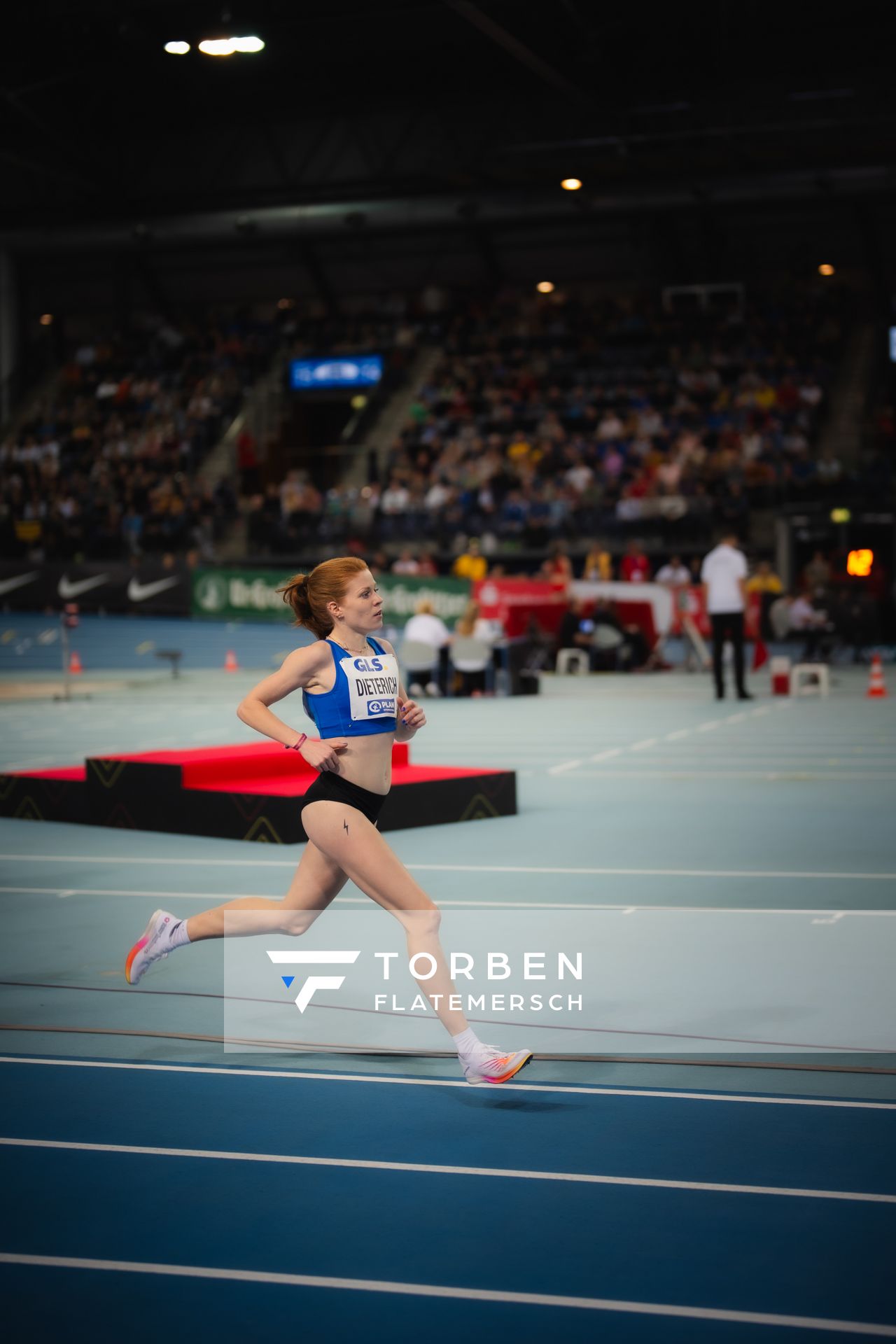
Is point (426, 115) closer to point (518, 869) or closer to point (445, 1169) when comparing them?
point (518, 869)

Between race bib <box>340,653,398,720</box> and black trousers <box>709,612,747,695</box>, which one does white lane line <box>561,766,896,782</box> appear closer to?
black trousers <box>709,612,747,695</box>

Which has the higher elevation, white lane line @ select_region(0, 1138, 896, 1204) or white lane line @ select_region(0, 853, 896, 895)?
white lane line @ select_region(0, 853, 896, 895)

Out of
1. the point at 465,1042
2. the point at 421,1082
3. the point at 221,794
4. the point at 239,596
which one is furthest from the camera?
the point at 239,596

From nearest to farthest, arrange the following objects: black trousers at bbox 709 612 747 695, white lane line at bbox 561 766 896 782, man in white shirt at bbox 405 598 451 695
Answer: white lane line at bbox 561 766 896 782 → black trousers at bbox 709 612 747 695 → man in white shirt at bbox 405 598 451 695

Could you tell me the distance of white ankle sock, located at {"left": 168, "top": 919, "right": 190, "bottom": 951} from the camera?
5.07 meters

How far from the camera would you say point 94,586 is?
32.2 m

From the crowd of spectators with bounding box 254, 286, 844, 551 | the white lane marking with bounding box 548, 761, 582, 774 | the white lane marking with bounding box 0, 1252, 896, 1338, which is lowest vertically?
the white lane marking with bounding box 0, 1252, 896, 1338

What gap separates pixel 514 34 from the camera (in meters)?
27.0

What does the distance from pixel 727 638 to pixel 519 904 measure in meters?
11.8

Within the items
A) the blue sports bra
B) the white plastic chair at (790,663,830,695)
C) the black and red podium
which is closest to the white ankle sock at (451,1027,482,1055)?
the blue sports bra

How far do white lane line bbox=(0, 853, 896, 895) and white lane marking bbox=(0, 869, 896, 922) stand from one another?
8cm

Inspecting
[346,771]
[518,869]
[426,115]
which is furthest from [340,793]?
[426,115]

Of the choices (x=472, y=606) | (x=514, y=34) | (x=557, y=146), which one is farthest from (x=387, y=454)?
(x=472, y=606)

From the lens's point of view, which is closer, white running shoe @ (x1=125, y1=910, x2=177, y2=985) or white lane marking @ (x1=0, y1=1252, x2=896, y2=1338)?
white lane marking @ (x1=0, y1=1252, x2=896, y2=1338)
